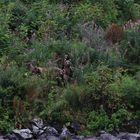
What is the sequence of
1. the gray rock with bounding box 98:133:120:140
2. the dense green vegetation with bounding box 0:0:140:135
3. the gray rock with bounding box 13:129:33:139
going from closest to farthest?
the gray rock with bounding box 13:129:33:139 < the gray rock with bounding box 98:133:120:140 < the dense green vegetation with bounding box 0:0:140:135

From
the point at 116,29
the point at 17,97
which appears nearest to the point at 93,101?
the point at 17,97

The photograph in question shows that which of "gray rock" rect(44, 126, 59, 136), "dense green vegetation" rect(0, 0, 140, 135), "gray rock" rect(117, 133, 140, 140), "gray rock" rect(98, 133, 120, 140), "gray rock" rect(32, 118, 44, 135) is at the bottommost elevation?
"gray rock" rect(117, 133, 140, 140)

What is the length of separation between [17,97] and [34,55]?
1.52m

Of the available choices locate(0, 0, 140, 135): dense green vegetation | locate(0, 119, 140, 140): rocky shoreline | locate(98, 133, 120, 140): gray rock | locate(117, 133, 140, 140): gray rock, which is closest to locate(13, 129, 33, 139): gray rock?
locate(0, 119, 140, 140): rocky shoreline

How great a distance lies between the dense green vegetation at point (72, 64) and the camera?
7359 millimetres

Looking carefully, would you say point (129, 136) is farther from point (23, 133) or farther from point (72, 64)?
point (72, 64)

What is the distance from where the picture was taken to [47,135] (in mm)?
7000

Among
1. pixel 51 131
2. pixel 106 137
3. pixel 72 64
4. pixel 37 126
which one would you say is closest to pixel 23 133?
pixel 37 126

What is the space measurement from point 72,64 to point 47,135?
69.3 inches

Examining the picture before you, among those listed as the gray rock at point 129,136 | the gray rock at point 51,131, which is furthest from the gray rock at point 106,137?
the gray rock at point 51,131

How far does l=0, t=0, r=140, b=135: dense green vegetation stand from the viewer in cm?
736

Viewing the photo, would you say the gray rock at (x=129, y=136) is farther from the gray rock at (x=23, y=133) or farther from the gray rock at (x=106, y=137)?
the gray rock at (x=23, y=133)

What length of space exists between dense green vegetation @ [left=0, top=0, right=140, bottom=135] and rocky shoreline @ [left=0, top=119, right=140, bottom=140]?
143mm

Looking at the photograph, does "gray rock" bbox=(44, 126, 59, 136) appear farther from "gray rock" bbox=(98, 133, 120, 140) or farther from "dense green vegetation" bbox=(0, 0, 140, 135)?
"gray rock" bbox=(98, 133, 120, 140)
